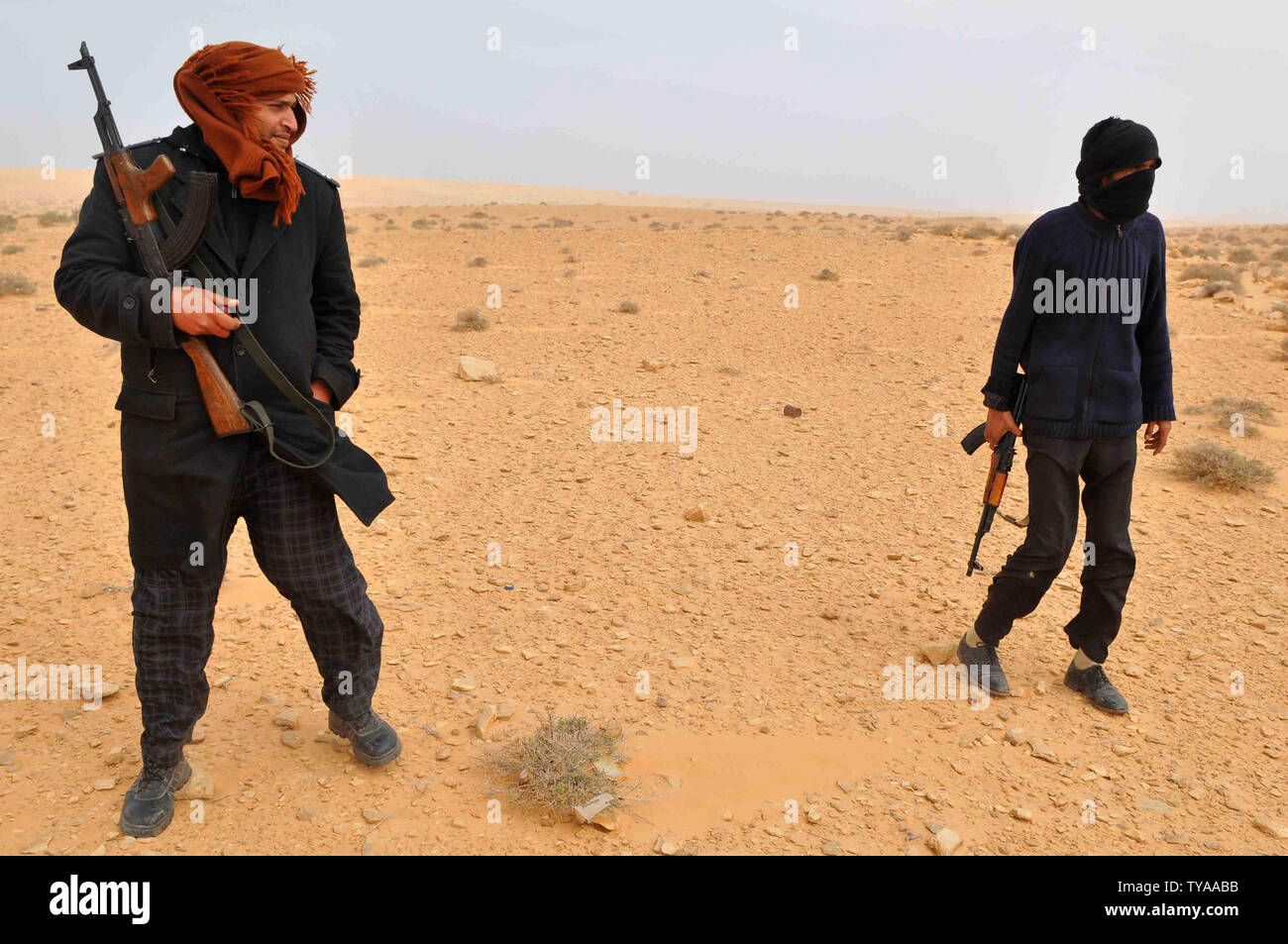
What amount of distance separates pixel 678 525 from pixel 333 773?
246 centimetres

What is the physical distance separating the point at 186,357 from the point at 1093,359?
2811 mm

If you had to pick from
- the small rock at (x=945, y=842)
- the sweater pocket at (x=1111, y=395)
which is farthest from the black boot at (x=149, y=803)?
the sweater pocket at (x=1111, y=395)

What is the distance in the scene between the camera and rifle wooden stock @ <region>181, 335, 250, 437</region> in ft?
7.30

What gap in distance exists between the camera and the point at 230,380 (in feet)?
7.58

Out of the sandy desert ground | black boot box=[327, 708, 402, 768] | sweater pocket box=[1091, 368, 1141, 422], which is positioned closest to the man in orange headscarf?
black boot box=[327, 708, 402, 768]

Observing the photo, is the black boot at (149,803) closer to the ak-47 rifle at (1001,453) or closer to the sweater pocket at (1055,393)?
the ak-47 rifle at (1001,453)

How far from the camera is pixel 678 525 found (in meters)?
4.92

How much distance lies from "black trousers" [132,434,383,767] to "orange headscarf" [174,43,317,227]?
2.33ft

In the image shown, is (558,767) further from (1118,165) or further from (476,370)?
Answer: (476,370)

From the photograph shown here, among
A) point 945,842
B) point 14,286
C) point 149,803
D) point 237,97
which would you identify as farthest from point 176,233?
point 14,286

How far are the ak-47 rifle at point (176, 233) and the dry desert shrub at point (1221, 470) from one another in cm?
556

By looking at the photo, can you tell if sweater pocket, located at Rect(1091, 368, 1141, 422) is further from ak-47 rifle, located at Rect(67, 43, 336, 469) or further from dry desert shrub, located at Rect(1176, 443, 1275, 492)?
dry desert shrub, located at Rect(1176, 443, 1275, 492)

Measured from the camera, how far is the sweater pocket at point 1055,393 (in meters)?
3.06
